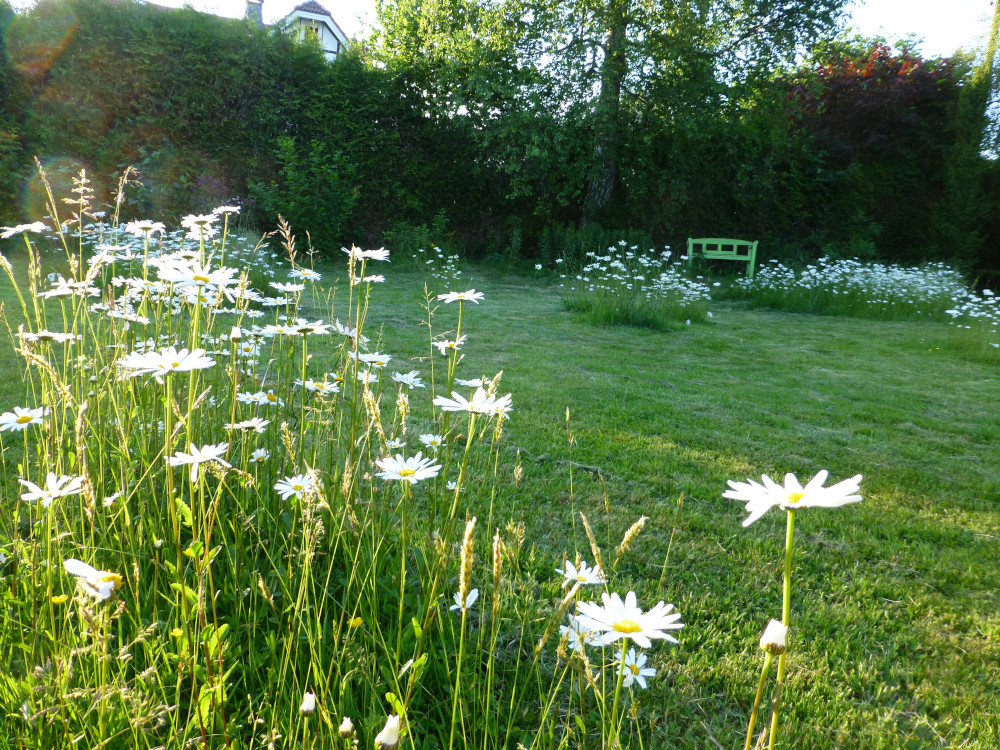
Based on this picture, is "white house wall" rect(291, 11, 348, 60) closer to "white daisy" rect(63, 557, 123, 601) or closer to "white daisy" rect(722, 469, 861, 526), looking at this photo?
"white daisy" rect(63, 557, 123, 601)

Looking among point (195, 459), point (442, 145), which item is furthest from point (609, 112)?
point (195, 459)

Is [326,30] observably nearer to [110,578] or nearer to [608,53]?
[608,53]

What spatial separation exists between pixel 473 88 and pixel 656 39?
297 cm

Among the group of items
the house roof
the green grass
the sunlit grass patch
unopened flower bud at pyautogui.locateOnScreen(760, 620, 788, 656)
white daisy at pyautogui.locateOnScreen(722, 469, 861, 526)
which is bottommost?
the green grass

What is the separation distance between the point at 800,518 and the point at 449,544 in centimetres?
162

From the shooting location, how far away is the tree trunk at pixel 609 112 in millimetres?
10398

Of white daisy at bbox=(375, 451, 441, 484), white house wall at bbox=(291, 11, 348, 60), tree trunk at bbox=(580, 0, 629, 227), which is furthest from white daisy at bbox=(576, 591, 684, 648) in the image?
white house wall at bbox=(291, 11, 348, 60)

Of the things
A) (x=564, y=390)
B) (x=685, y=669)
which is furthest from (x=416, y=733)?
(x=564, y=390)

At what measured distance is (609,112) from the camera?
1041 cm

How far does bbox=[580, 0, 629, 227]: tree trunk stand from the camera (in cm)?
1040

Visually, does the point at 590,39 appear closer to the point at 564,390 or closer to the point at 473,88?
the point at 473,88

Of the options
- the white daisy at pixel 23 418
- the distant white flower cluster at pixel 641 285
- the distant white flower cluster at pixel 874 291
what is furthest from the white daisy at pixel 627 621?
the distant white flower cluster at pixel 874 291

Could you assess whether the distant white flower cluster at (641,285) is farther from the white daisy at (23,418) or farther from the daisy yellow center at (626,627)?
the daisy yellow center at (626,627)

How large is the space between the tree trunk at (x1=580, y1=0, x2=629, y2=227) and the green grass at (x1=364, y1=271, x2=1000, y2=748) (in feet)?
21.1
